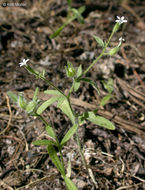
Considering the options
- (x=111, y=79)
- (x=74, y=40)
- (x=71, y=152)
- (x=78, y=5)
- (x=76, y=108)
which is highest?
(x=78, y=5)

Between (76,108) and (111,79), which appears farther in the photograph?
(111,79)

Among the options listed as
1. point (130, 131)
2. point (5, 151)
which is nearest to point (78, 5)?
point (130, 131)

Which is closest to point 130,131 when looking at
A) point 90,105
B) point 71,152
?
point 90,105

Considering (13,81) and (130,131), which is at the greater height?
(13,81)

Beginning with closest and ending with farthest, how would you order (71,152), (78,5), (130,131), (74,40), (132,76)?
Result: (71,152), (130,131), (132,76), (74,40), (78,5)

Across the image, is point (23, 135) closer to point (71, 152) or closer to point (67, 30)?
point (71, 152)

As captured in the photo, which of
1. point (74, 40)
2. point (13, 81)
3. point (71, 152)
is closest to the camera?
point (71, 152)
